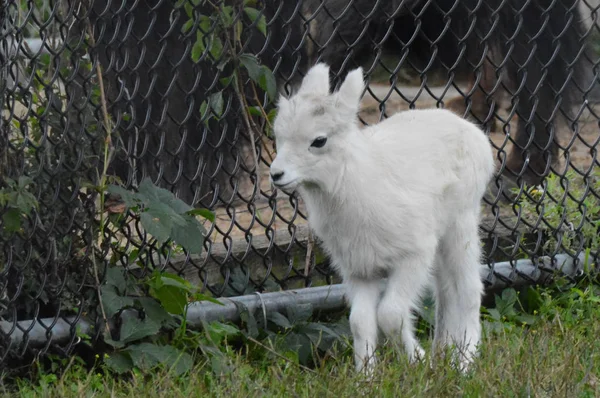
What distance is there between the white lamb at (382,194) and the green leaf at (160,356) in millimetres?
674

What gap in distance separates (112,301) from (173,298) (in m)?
0.24

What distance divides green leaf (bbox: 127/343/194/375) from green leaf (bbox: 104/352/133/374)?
1.2 inches

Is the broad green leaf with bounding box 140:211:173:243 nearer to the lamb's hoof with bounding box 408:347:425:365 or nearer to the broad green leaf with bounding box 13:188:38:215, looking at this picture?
the broad green leaf with bounding box 13:188:38:215

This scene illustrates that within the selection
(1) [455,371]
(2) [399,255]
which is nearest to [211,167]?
(2) [399,255]

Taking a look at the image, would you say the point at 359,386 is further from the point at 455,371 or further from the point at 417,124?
the point at 417,124

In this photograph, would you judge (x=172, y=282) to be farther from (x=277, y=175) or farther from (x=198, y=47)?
(x=198, y=47)

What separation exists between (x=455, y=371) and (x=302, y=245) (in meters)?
1.49

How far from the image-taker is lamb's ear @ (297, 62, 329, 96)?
150 inches

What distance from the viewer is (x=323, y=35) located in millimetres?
6027

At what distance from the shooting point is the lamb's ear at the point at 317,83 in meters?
3.81

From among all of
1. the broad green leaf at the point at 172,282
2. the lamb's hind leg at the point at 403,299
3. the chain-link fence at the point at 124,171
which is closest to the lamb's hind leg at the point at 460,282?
the lamb's hind leg at the point at 403,299

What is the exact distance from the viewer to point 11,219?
12.4 feet

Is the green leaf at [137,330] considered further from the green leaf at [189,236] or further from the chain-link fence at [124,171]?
the green leaf at [189,236]

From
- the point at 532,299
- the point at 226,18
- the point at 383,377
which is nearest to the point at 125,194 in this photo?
the point at 226,18
